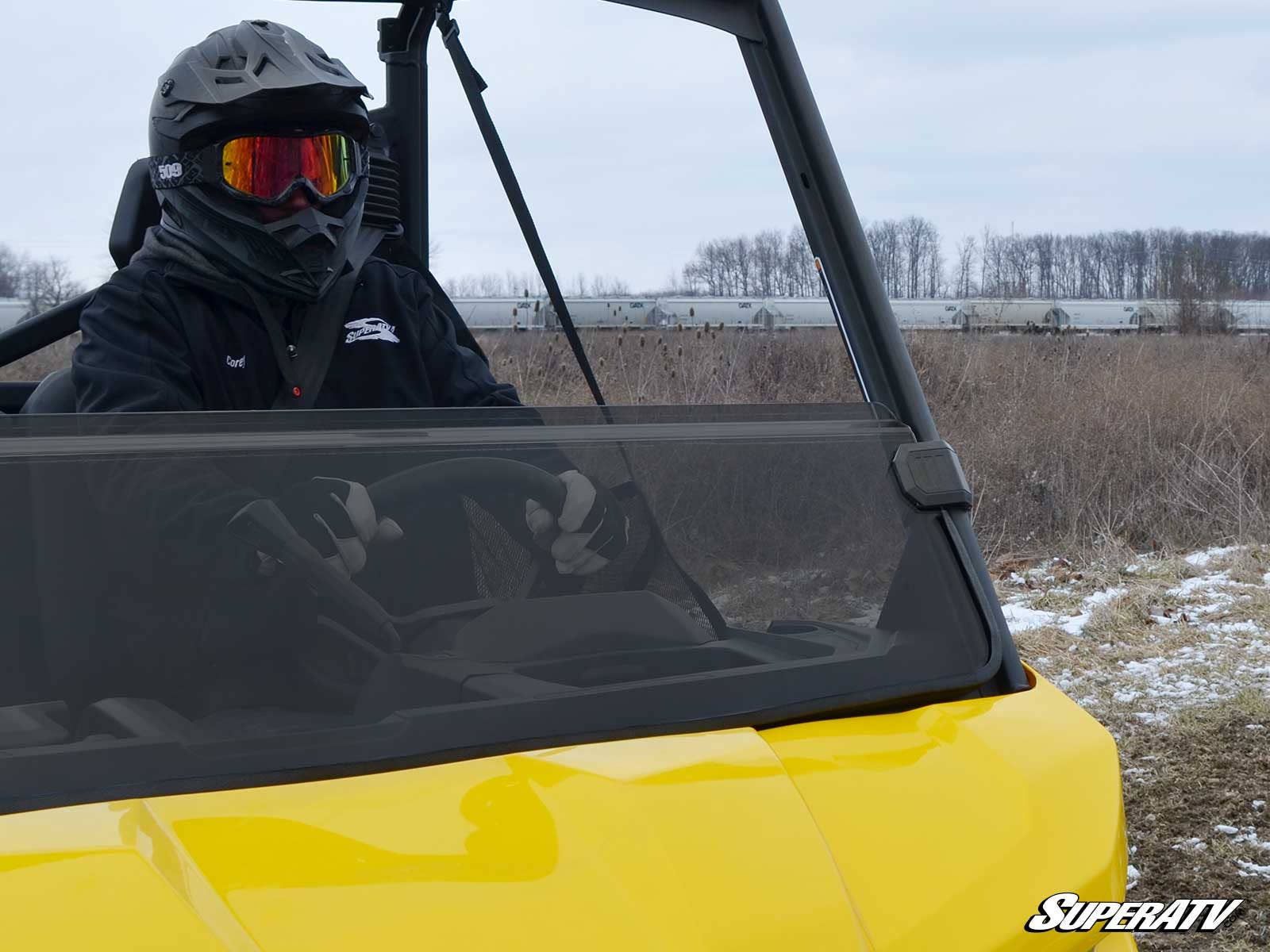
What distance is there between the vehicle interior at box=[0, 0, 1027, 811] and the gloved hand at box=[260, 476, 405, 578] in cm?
1

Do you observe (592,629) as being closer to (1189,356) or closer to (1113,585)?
(1113,585)

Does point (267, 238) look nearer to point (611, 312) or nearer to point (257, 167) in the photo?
point (257, 167)

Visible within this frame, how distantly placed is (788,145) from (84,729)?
3.38ft

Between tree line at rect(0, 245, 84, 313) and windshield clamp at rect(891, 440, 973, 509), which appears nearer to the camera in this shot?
windshield clamp at rect(891, 440, 973, 509)

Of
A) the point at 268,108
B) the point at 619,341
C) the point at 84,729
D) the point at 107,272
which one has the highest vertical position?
the point at 268,108

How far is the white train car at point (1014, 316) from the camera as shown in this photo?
2.77 m

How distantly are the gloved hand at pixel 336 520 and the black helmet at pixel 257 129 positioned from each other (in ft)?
2.57

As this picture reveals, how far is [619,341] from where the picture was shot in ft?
6.23

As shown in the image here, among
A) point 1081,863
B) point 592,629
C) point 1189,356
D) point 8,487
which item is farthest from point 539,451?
point 1189,356

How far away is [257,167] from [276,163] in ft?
0.09

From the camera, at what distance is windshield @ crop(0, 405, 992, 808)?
1090 millimetres

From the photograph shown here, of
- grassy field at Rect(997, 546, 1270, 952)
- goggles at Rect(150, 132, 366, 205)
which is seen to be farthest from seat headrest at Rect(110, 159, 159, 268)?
grassy field at Rect(997, 546, 1270, 952)

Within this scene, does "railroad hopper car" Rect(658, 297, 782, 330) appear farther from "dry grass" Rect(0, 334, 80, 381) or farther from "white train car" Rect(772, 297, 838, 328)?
"dry grass" Rect(0, 334, 80, 381)

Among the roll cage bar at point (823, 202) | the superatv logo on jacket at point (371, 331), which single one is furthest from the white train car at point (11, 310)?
the roll cage bar at point (823, 202)
